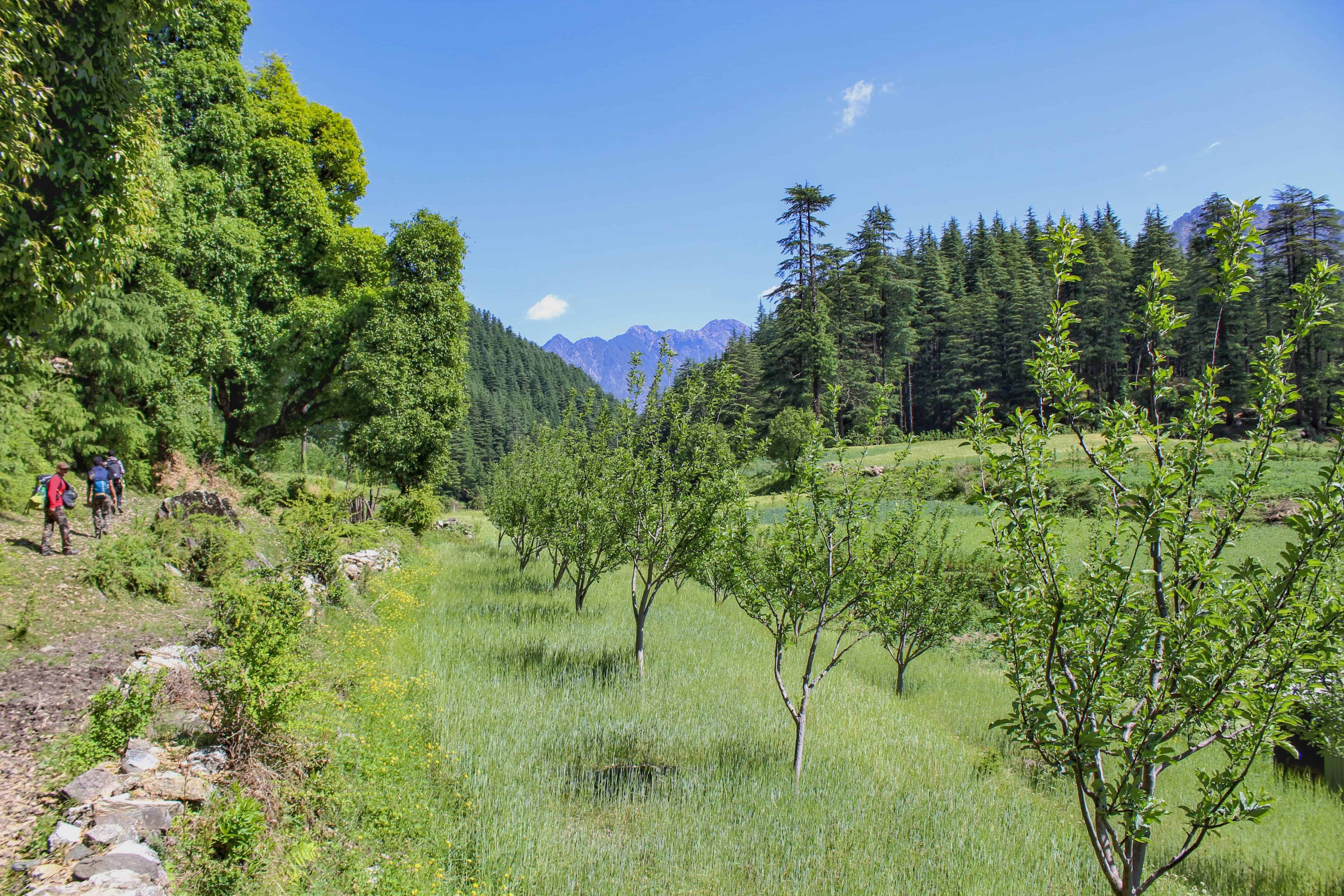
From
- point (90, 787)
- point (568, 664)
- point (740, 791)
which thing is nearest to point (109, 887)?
point (90, 787)

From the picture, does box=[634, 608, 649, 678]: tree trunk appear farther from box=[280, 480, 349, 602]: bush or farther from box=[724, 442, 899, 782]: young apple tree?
box=[280, 480, 349, 602]: bush

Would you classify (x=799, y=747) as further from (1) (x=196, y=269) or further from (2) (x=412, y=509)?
(1) (x=196, y=269)

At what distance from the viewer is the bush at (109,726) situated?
4879 millimetres

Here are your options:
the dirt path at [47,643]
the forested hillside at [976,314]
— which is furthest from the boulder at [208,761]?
the forested hillside at [976,314]

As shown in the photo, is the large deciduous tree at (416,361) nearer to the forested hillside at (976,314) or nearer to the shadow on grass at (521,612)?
the shadow on grass at (521,612)

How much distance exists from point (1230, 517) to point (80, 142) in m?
8.99

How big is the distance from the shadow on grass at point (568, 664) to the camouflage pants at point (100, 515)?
739 cm

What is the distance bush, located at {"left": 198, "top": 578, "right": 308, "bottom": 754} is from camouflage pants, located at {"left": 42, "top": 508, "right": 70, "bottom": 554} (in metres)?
5.17

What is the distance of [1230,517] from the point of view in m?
3.34

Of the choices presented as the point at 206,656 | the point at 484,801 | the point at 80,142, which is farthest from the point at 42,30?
the point at 484,801

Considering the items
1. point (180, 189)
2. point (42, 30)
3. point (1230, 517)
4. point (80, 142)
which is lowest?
point (1230, 517)

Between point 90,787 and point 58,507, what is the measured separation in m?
6.92

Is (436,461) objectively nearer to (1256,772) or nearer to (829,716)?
(829,716)

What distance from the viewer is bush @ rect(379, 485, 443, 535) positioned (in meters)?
21.7
